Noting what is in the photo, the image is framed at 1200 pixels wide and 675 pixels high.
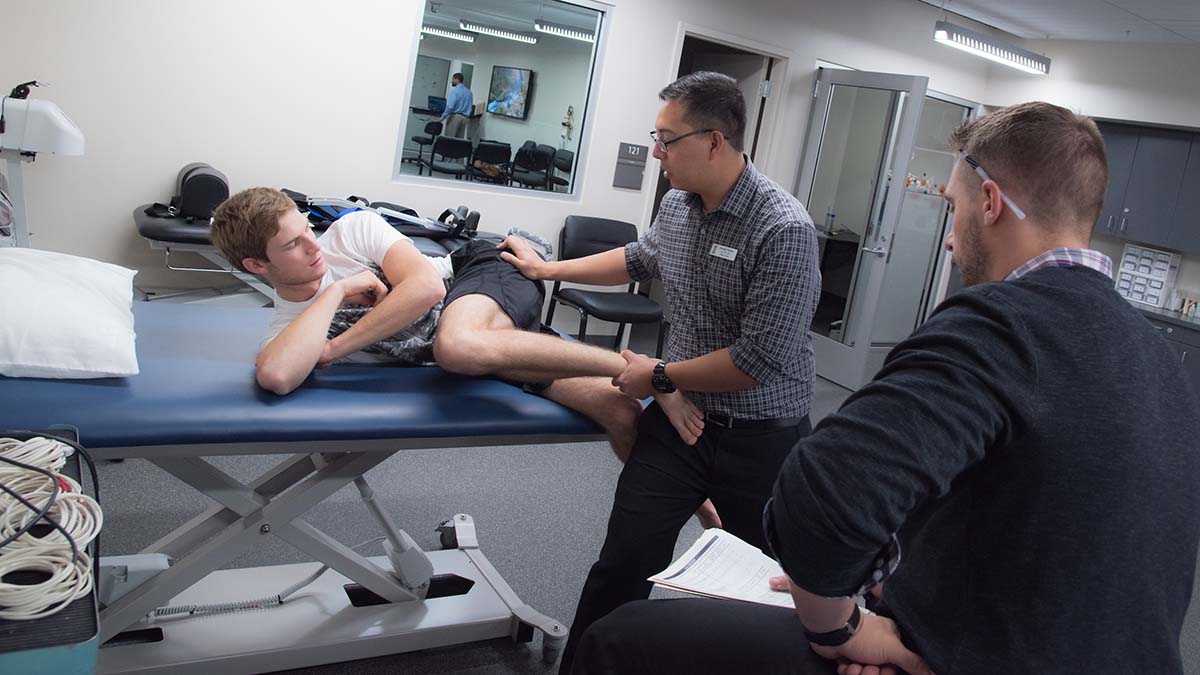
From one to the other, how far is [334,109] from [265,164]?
43cm

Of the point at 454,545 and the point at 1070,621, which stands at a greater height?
the point at 1070,621

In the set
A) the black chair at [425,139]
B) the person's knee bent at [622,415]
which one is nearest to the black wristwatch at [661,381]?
the person's knee bent at [622,415]

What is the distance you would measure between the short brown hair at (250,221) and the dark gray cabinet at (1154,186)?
6298 millimetres

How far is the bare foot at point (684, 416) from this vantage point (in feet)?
6.50

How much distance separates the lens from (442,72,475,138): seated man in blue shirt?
505 centimetres

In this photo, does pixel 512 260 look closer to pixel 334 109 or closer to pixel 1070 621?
pixel 1070 621

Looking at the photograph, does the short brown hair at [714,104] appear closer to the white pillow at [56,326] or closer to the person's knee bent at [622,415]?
the person's knee bent at [622,415]

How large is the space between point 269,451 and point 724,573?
2.97ft

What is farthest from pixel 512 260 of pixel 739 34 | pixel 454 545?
pixel 739 34

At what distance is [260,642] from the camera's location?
1966 mm

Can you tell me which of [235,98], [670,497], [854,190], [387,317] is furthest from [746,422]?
[854,190]

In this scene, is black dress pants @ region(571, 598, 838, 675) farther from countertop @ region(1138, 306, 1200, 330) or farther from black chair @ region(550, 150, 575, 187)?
countertop @ region(1138, 306, 1200, 330)

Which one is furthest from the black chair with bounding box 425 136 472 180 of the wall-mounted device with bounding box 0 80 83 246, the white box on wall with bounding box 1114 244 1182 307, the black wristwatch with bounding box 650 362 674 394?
the white box on wall with bounding box 1114 244 1182 307

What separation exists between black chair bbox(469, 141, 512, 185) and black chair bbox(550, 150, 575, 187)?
278 millimetres
